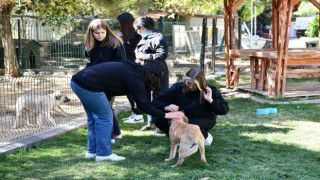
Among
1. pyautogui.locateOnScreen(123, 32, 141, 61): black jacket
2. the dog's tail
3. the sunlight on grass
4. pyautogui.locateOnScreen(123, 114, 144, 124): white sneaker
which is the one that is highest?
pyautogui.locateOnScreen(123, 32, 141, 61): black jacket

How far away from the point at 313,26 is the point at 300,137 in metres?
25.0

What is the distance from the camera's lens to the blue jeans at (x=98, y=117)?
4879mm

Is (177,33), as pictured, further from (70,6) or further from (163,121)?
(163,121)

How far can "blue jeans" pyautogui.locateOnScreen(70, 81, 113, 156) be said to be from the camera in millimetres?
4879

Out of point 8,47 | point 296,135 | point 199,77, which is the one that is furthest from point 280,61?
point 8,47

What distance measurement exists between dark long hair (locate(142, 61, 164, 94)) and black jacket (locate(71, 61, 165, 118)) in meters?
0.19

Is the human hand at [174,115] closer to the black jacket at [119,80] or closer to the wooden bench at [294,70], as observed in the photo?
the black jacket at [119,80]

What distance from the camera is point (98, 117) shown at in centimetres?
502

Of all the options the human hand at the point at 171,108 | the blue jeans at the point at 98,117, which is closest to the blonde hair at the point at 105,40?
the blue jeans at the point at 98,117

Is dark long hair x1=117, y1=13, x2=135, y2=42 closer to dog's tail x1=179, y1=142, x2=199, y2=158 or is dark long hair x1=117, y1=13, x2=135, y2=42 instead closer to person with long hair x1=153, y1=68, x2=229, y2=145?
person with long hair x1=153, y1=68, x2=229, y2=145

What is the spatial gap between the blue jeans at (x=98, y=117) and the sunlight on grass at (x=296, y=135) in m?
2.16

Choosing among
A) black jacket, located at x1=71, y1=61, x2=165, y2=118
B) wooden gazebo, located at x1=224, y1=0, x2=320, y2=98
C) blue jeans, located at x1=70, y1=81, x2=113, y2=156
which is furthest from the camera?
wooden gazebo, located at x1=224, y1=0, x2=320, y2=98

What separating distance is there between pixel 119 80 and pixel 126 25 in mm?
2471

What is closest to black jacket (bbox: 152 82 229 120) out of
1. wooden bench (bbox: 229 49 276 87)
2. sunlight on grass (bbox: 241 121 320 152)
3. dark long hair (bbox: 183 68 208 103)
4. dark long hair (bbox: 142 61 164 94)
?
dark long hair (bbox: 142 61 164 94)
